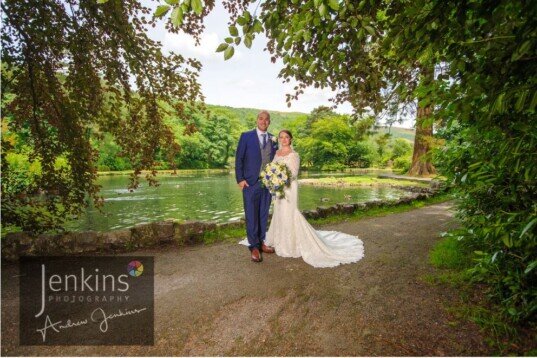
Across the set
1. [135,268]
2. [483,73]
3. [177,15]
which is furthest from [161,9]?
[135,268]

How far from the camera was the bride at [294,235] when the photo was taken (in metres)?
5.04

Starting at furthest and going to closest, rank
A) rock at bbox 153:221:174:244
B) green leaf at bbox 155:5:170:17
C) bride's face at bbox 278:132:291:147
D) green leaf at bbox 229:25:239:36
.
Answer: rock at bbox 153:221:174:244 < bride's face at bbox 278:132:291:147 < green leaf at bbox 229:25:239:36 < green leaf at bbox 155:5:170:17

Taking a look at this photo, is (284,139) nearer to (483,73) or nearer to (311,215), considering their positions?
(311,215)

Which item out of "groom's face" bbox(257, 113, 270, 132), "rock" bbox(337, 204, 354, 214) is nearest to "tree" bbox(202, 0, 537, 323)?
"groom's face" bbox(257, 113, 270, 132)

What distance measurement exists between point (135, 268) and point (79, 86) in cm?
317

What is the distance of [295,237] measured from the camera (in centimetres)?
528

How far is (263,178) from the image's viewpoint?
5152 millimetres

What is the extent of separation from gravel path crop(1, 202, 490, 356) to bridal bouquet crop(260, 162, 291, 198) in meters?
1.32

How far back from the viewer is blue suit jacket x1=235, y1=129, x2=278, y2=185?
5.30 meters

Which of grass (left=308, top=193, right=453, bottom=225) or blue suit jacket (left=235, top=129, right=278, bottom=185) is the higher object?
blue suit jacket (left=235, top=129, right=278, bottom=185)

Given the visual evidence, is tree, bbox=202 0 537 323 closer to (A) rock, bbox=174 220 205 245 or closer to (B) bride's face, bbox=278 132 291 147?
(B) bride's face, bbox=278 132 291 147

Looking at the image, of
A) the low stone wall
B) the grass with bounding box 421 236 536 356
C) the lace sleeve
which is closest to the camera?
the grass with bounding box 421 236 536 356
